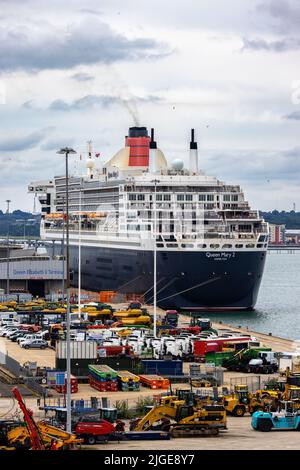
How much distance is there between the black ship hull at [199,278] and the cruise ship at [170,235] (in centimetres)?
6

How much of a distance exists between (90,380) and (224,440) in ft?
42.8

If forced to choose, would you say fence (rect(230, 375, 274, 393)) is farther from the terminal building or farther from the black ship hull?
the terminal building

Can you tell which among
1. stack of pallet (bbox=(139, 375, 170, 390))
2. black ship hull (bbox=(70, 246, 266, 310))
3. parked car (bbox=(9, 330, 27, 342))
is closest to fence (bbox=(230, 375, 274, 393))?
stack of pallet (bbox=(139, 375, 170, 390))

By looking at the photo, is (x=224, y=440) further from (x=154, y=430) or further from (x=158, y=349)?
(x=158, y=349)

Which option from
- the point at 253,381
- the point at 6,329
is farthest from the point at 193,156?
the point at 253,381

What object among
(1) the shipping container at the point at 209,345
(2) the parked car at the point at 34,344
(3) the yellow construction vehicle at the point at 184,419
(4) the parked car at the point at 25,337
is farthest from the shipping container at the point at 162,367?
(3) the yellow construction vehicle at the point at 184,419

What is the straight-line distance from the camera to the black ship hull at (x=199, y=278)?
7625cm

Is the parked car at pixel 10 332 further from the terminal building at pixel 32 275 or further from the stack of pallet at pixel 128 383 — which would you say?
the terminal building at pixel 32 275

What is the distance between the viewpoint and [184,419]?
3131 centimetres

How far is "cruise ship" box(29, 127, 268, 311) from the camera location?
76.6m

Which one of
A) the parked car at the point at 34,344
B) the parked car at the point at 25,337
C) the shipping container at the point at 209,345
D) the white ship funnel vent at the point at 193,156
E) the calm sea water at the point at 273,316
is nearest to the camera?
the shipping container at the point at 209,345

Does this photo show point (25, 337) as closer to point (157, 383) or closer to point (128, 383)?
point (157, 383)

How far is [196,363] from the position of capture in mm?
49188
